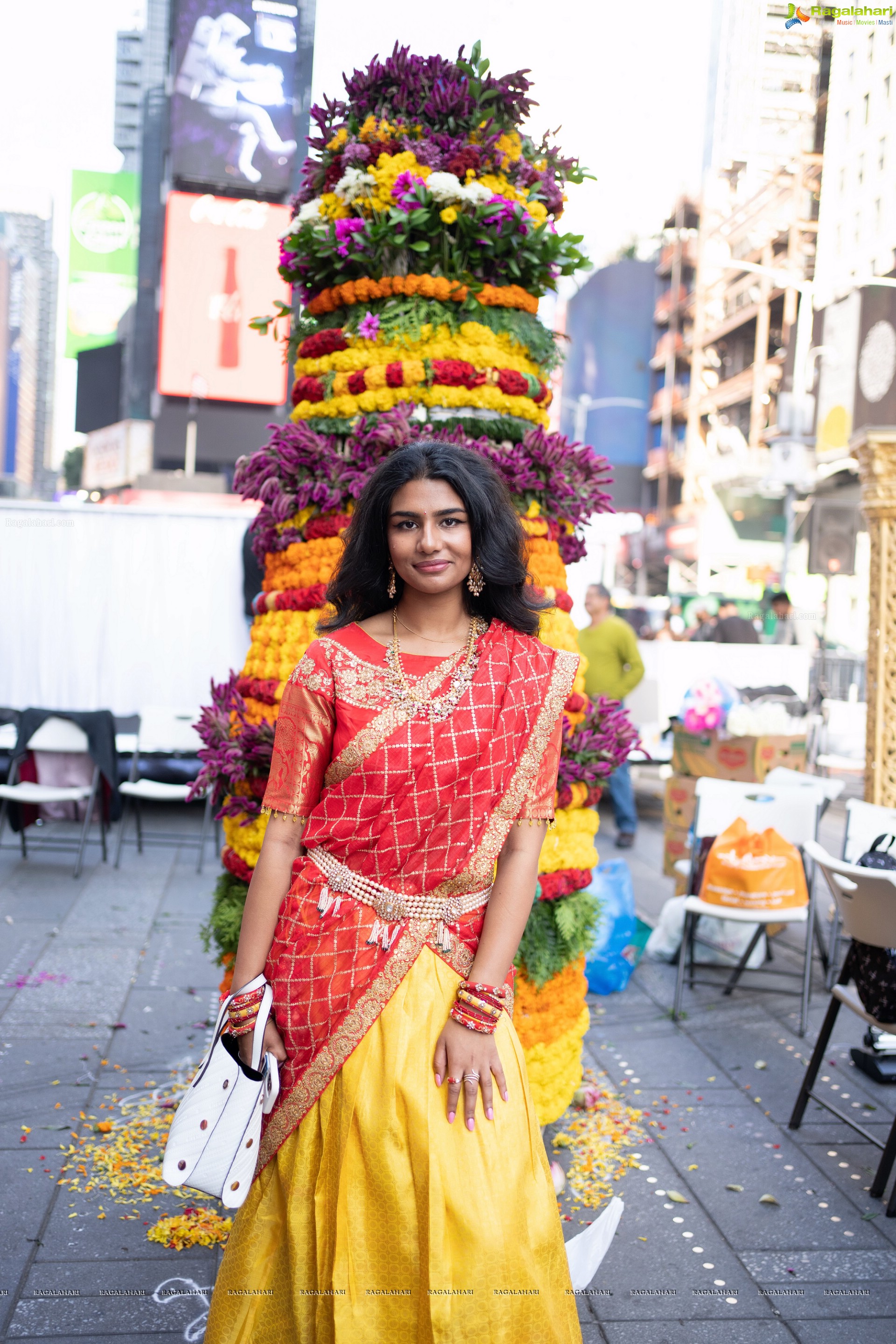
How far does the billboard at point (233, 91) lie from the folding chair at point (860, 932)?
49.8 ft

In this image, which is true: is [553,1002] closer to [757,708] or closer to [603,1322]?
[603,1322]

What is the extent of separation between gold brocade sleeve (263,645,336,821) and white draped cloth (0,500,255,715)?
726 centimetres

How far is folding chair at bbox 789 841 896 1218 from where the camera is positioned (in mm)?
3232

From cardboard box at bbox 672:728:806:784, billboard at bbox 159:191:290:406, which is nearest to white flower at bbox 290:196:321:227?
Result: cardboard box at bbox 672:728:806:784

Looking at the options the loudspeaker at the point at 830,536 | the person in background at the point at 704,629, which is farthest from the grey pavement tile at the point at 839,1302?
the person in background at the point at 704,629

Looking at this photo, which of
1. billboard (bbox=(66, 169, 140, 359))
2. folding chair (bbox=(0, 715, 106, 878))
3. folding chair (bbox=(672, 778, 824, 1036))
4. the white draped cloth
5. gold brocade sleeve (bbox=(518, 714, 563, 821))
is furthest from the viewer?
billboard (bbox=(66, 169, 140, 359))

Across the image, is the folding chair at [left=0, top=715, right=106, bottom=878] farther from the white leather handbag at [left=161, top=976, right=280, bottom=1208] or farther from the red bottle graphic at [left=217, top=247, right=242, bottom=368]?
the red bottle graphic at [left=217, top=247, right=242, bottom=368]

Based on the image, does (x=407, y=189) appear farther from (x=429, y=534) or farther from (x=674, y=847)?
(x=674, y=847)

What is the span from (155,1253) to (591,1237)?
1.24m

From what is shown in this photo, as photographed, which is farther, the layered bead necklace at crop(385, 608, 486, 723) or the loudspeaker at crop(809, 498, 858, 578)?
the loudspeaker at crop(809, 498, 858, 578)

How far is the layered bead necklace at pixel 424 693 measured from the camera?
1.87 metres

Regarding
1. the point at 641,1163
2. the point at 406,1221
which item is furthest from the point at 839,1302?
the point at 406,1221

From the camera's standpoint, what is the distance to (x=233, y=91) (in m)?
15.5

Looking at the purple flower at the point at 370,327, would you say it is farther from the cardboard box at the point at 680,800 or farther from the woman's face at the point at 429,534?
the cardboard box at the point at 680,800
